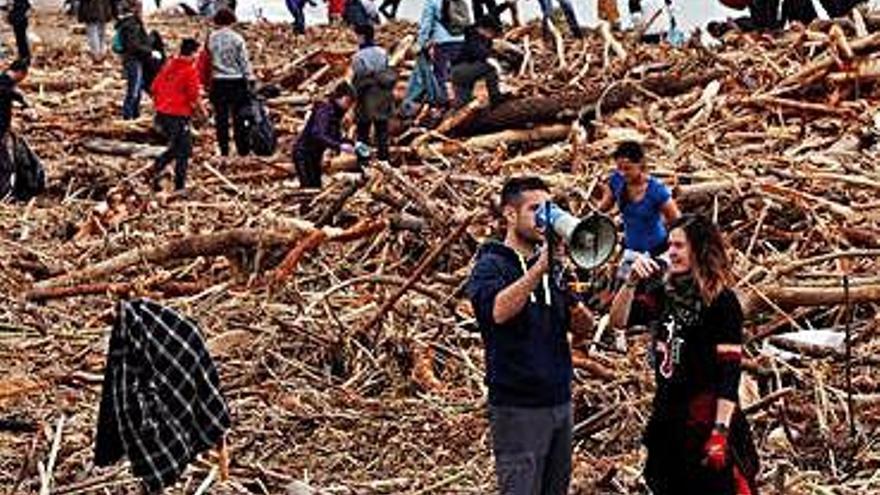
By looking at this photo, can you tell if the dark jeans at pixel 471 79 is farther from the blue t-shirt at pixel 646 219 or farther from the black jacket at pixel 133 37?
the blue t-shirt at pixel 646 219

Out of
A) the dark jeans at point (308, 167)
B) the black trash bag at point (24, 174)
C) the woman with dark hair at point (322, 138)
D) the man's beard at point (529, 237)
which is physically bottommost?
the black trash bag at point (24, 174)

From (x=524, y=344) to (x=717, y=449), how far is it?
62 cm

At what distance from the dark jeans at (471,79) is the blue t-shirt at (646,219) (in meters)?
5.97

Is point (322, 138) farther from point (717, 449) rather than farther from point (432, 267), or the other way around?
point (717, 449)

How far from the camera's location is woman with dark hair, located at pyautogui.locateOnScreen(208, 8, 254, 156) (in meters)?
13.1

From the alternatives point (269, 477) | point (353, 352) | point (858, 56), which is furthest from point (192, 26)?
point (269, 477)

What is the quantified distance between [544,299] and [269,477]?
6.55 feet

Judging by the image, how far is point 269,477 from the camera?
6574mm

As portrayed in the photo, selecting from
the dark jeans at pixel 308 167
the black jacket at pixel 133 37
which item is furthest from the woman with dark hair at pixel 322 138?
the black jacket at pixel 133 37

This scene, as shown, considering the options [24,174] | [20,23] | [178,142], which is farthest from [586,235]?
[20,23]

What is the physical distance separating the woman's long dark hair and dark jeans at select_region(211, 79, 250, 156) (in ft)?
28.8

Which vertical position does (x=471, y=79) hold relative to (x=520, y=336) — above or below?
below

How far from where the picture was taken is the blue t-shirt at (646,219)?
7586 mm

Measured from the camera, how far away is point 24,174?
12.7 meters
